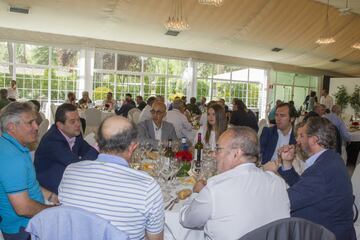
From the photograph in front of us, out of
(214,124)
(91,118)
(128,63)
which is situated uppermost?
(128,63)

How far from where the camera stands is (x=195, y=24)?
10797 mm

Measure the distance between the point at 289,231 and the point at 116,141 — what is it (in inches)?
34.5

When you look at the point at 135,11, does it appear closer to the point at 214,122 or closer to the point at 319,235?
the point at 214,122

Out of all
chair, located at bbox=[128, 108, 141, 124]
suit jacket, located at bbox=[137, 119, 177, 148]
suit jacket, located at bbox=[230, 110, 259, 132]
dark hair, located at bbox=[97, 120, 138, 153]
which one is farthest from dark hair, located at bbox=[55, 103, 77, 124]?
chair, located at bbox=[128, 108, 141, 124]

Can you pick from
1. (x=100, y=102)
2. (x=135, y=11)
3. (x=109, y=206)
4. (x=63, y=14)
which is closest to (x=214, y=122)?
(x=109, y=206)

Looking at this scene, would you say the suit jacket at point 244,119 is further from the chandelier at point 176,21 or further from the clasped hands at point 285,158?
the clasped hands at point 285,158

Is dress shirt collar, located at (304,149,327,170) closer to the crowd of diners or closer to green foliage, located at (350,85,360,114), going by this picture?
the crowd of diners

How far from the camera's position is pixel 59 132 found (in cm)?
278

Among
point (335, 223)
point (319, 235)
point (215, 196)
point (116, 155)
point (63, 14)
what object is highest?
point (63, 14)

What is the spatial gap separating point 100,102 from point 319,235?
36.3ft

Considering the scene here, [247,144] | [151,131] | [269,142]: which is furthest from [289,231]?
[151,131]

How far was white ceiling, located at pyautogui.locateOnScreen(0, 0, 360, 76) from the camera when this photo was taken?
9383mm

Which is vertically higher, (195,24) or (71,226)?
(195,24)

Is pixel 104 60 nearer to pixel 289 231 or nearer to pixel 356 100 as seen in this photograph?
pixel 289 231
